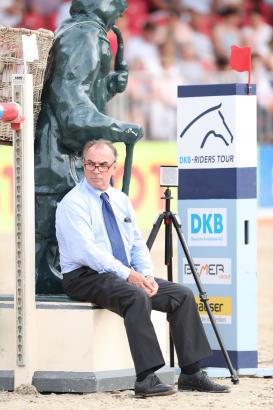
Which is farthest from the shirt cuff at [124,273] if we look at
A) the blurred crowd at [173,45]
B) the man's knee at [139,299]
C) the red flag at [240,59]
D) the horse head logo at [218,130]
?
the blurred crowd at [173,45]

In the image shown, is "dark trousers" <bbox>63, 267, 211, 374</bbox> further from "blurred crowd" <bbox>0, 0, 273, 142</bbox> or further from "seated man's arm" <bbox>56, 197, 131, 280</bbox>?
"blurred crowd" <bbox>0, 0, 273, 142</bbox>

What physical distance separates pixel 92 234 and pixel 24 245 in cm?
37

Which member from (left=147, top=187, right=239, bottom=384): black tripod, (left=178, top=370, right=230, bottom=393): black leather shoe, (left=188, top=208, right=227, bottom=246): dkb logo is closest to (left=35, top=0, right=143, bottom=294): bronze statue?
(left=147, top=187, right=239, bottom=384): black tripod

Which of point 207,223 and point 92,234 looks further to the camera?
point 207,223

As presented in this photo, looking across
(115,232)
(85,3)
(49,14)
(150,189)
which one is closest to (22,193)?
(115,232)

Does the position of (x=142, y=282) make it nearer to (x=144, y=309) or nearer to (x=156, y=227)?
(x=144, y=309)

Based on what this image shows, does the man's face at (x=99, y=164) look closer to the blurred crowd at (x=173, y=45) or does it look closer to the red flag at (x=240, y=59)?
the red flag at (x=240, y=59)

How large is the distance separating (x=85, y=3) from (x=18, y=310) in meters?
1.96

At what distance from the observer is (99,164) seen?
21.6ft

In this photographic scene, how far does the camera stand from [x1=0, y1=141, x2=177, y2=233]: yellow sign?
A: 18062 millimetres

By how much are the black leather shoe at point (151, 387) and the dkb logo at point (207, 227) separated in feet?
4.88

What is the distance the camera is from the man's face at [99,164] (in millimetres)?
6582

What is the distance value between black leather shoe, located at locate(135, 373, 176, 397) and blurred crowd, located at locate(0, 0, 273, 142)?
13.1m

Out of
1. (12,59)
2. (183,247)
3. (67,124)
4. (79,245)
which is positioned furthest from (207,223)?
(12,59)
